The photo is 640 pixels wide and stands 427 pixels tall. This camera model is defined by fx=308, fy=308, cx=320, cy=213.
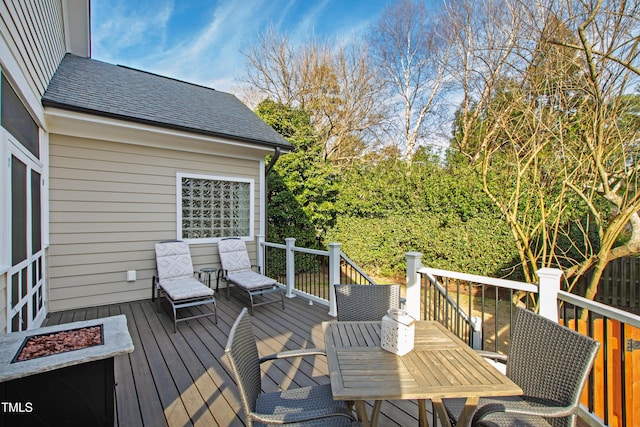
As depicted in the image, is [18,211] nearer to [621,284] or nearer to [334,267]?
[334,267]

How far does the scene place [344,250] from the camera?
337 inches

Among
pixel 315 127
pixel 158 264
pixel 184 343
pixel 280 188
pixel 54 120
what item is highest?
pixel 315 127

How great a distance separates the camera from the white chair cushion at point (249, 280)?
4711 millimetres

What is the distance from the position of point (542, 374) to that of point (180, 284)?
14.3 feet

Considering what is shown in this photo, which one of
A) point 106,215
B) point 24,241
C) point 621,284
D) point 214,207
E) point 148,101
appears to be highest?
point 148,101

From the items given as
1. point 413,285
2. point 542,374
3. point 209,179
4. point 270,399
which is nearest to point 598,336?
point 413,285

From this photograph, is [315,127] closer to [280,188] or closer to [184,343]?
[280,188]

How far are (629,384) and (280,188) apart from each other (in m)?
7.29

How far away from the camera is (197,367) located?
2971 millimetres

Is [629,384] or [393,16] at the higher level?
[393,16]

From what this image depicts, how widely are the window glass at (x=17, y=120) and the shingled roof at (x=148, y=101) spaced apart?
606 millimetres

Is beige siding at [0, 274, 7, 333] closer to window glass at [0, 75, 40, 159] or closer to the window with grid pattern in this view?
window glass at [0, 75, 40, 159]

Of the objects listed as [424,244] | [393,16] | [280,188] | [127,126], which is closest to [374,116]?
[393,16]

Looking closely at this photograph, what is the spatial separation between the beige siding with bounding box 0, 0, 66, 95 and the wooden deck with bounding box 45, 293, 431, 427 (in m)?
2.84
